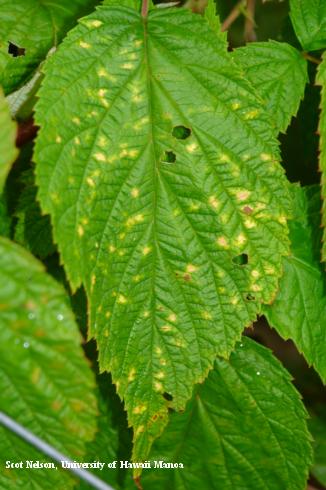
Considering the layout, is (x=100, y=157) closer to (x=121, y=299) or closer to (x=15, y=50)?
(x=121, y=299)

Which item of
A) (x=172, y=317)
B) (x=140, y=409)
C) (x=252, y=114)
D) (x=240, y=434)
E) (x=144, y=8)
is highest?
(x=144, y=8)

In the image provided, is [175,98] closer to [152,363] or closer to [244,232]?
[244,232]

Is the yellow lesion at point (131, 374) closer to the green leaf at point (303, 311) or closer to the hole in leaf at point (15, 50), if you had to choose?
the green leaf at point (303, 311)

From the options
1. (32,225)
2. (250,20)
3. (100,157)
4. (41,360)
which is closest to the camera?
(41,360)

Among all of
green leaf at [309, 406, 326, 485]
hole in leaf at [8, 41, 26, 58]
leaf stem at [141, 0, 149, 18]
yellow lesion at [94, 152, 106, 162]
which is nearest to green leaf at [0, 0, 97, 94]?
hole in leaf at [8, 41, 26, 58]

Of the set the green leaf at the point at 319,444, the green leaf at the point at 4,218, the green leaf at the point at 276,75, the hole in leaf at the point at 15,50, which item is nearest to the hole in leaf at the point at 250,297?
the green leaf at the point at 276,75

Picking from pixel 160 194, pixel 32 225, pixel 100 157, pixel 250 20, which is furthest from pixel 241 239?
pixel 250 20
